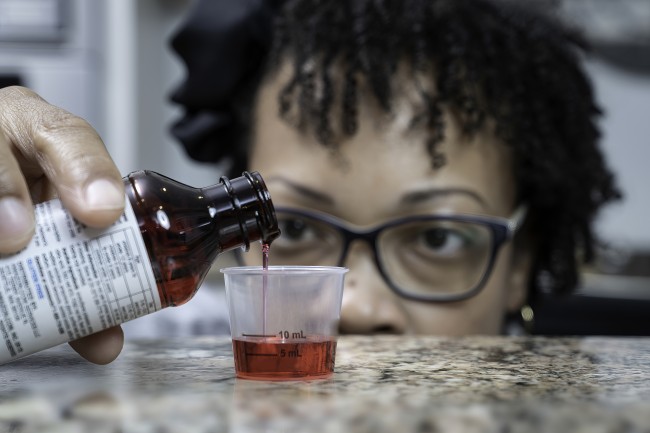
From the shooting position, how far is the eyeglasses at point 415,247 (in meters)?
1.09

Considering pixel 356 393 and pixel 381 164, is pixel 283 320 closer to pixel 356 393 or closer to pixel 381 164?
pixel 356 393

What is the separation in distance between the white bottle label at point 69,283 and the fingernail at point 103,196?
1cm

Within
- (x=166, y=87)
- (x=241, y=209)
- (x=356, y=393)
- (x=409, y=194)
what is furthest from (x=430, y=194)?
(x=166, y=87)

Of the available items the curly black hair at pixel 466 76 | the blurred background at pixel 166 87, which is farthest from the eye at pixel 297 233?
the blurred background at pixel 166 87

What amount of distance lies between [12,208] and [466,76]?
82 centimetres

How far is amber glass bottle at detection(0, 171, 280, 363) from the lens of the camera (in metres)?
0.49

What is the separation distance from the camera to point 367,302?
1.01 m

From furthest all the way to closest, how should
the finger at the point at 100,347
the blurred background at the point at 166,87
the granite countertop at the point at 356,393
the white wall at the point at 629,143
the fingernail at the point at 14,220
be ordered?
1. the white wall at the point at 629,143
2. the blurred background at the point at 166,87
3. the finger at the point at 100,347
4. the fingernail at the point at 14,220
5. the granite countertop at the point at 356,393

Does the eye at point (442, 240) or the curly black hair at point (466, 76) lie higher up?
the curly black hair at point (466, 76)

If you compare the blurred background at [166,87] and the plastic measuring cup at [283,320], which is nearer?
the plastic measuring cup at [283,320]

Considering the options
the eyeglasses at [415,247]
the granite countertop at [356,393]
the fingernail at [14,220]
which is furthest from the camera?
the eyeglasses at [415,247]

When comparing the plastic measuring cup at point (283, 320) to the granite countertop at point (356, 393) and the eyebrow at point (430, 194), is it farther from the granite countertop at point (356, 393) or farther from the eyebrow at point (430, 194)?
the eyebrow at point (430, 194)

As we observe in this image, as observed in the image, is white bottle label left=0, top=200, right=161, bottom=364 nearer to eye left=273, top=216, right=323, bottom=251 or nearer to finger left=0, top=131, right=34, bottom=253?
finger left=0, top=131, right=34, bottom=253

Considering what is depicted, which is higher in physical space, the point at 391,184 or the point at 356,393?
the point at 391,184
